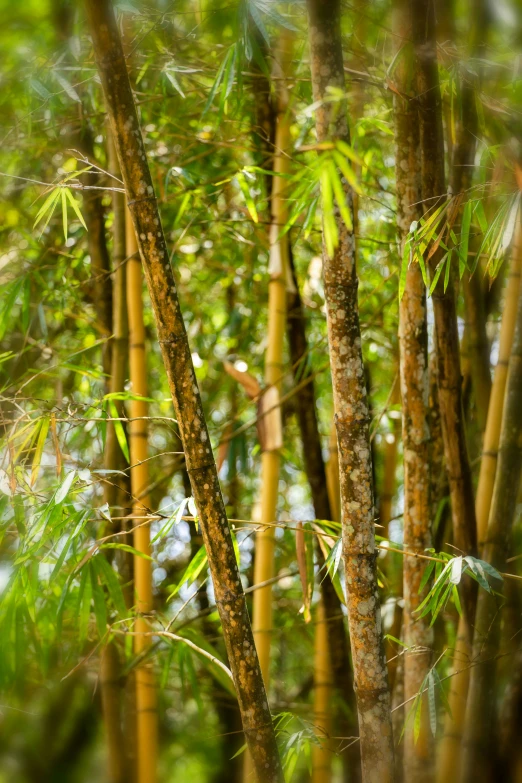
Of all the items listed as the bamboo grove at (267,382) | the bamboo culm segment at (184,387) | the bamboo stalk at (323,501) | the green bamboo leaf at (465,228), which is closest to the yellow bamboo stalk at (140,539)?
the bamboo grove at (267,382)

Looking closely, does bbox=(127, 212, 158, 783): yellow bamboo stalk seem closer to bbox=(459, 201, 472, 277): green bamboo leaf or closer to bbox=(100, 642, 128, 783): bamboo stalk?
bbox=(100, 642, 128, 783): bamboo stalk

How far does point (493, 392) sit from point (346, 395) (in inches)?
23.8

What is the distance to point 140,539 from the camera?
1424 millimetres

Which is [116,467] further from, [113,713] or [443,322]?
[443,322]

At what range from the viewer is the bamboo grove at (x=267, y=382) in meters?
0.89

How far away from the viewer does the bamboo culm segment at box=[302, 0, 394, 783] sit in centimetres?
85

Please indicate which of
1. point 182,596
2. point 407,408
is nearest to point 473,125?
point 407,408

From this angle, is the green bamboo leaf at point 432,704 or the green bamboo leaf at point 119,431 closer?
the green bamboo leaf at point 432,704

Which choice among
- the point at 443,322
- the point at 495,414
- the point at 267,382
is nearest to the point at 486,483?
the point at 495,414

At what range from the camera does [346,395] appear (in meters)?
0.86

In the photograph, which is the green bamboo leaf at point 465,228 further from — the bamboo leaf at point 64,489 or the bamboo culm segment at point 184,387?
the bamboo leaf at point 64,489

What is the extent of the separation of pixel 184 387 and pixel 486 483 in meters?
0.72

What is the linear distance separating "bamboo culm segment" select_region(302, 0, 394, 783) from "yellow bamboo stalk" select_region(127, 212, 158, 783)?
549 millimetres

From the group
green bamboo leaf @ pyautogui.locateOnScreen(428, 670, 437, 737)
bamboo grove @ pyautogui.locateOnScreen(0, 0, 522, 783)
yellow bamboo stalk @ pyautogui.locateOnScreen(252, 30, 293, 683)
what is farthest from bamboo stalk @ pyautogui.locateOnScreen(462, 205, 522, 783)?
yellow bamboo stalk @ pyautogui.locateOnScreen(252, 30, 293, 683)
